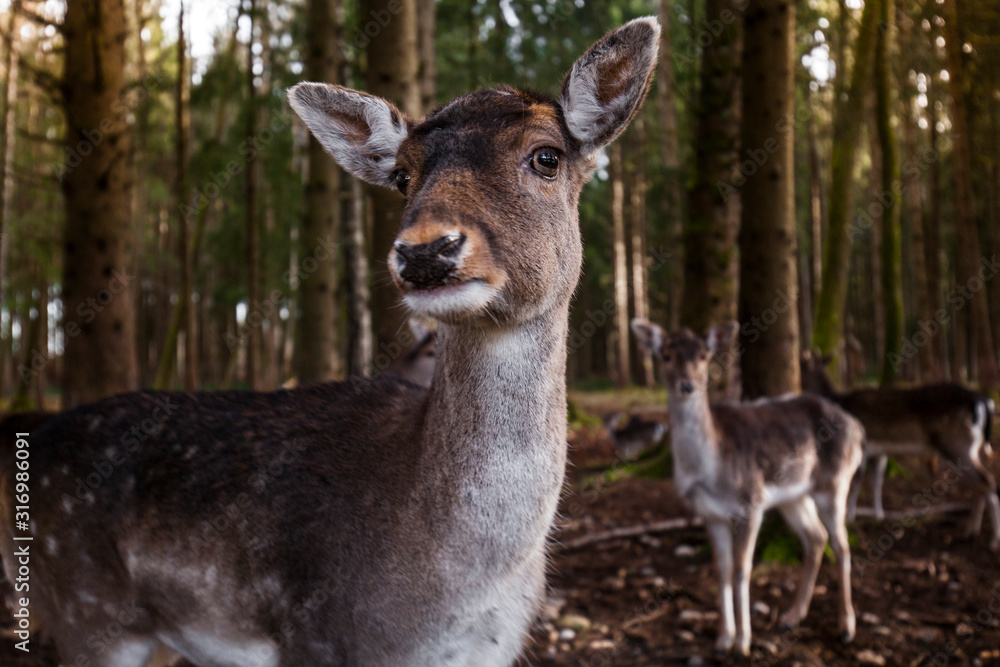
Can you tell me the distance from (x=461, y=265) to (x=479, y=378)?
0.64m

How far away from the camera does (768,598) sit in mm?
6352

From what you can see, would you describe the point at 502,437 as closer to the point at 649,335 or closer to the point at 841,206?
the point at 649,335

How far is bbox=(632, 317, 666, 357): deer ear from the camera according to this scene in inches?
280

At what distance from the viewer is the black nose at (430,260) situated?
2240 mm

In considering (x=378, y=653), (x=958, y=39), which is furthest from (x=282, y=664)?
(x=958, y=39)

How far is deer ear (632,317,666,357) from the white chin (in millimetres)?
4890

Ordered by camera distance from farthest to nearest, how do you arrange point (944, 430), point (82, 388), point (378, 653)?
point (944, 430)
point (82, 388)
point (378, 653)

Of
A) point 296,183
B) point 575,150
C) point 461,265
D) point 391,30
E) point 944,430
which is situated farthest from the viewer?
point 296,183

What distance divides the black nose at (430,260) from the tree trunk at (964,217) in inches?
586

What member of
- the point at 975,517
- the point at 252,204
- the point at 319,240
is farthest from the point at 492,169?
the point at 252,204

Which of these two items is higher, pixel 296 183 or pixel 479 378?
pixel 296 183

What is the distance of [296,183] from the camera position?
65.3 ft

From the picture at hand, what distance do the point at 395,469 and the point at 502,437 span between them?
1.67 ft

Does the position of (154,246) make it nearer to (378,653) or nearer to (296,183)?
(296,183)
